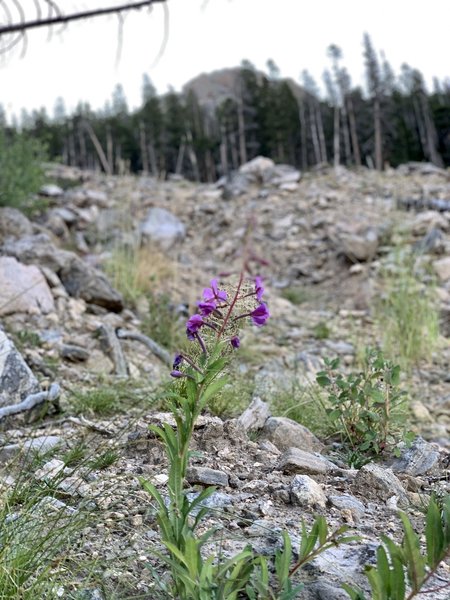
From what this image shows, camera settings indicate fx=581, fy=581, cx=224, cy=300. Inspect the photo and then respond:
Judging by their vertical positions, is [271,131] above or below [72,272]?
above

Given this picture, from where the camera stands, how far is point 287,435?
244 cm

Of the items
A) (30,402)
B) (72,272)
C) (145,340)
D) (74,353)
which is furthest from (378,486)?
(72,272)

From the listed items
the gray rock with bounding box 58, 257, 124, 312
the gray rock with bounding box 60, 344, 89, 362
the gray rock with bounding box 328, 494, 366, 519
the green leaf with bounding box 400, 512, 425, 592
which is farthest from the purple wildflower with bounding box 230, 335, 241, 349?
the gray rock with bounding box 58, 257, 124, 312

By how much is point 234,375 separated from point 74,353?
4.19ft

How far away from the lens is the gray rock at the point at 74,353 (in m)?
4.04

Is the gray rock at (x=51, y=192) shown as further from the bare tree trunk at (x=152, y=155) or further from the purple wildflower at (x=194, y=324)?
the bare tree trunk at (x=152, y=155)

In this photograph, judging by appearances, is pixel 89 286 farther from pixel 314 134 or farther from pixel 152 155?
pixel 152 155

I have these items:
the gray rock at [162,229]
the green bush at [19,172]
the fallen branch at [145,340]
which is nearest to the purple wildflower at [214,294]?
the fallen branch at [145,340]

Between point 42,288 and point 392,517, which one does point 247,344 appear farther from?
point 392,517

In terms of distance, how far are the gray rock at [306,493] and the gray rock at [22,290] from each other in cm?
322

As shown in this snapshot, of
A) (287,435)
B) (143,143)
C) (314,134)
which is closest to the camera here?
(287,435)

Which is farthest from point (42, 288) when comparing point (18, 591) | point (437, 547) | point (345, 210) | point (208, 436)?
point (345, 210)

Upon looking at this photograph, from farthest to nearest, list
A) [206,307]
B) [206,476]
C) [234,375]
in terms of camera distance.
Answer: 1. [234,375]
2. [206,476]
3. [206,307]

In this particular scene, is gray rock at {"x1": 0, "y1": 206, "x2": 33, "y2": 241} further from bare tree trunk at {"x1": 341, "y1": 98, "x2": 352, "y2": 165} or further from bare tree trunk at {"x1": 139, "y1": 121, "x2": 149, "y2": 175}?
bare tree trunk at {"x1": 139, "y1": 121, "x2": 149, "y2": 175}
